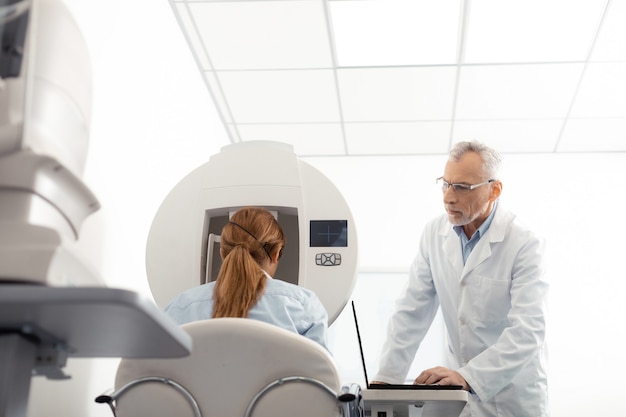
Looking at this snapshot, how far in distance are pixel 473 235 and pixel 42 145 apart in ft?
5.50

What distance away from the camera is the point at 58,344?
0.78 metres

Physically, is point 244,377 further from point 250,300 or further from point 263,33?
point 263,33

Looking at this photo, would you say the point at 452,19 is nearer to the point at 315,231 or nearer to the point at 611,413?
the point at 315,231

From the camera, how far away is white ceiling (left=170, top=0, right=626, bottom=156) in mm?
3029

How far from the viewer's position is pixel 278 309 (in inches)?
54.3

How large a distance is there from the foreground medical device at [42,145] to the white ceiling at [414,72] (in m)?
2.19

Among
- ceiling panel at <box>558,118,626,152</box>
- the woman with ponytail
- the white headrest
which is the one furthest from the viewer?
ceiling panel at <box>558,118,626,152</box>

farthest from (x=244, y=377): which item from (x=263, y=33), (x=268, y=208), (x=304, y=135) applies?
(x=304, y=135)

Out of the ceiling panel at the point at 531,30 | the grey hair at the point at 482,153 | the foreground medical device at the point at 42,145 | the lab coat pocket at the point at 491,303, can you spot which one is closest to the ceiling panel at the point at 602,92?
the ceiling panel at the point at 531,30

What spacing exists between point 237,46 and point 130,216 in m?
1.36

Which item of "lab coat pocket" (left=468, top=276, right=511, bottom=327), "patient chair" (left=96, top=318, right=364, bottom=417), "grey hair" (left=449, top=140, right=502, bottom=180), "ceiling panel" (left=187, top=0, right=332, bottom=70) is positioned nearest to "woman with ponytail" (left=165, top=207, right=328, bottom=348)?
"patient chair" (left=96, top=318, right=364, bottom=417)

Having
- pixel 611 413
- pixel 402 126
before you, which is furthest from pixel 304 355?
pixel 611 413

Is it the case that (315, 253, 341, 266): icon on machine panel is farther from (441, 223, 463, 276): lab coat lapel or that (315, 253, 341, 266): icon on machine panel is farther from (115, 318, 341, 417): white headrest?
(115, 318, 341, 417): white headrest

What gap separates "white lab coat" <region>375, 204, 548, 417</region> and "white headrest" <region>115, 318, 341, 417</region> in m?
0.87
